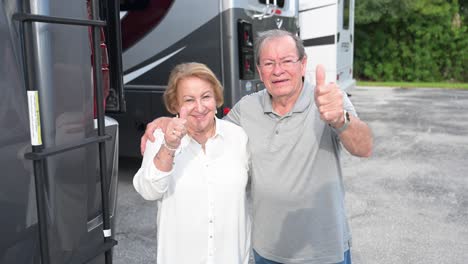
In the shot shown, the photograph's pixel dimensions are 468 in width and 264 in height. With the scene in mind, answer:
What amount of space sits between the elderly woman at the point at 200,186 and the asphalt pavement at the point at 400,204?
5.46 feet

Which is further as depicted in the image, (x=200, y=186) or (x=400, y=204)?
(x=400, y=204)

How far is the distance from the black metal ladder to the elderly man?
349 millimetres

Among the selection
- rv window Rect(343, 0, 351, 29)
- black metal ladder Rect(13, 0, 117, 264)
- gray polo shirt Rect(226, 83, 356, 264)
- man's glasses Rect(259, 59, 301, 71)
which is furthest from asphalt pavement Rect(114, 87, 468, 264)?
rv window Rect(343, 0, 351, 29)

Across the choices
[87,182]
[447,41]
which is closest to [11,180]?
[87,182]

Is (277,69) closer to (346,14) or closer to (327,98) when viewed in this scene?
(327,98)

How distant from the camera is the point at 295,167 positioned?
1938 millimetres

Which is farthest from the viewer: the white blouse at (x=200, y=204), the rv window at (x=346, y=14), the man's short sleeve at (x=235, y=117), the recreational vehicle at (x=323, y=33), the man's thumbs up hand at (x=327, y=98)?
the rv window at (x=346, y=14)

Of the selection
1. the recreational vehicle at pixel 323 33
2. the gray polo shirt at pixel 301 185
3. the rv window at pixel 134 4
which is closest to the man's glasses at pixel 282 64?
the gray polo shirt at pixel 301 185

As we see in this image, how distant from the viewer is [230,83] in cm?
462

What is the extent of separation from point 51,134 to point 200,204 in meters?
0.63

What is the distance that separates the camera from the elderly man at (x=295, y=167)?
1.93 meters

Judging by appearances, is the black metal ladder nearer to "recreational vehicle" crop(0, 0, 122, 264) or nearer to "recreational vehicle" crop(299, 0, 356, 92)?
"recreational vehicle" crop(0, 0, 122, 264)

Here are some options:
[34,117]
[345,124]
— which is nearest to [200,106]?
[345,124]

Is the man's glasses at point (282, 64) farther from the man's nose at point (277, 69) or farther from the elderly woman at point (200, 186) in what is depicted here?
the elderly woman at point (200, 186)
